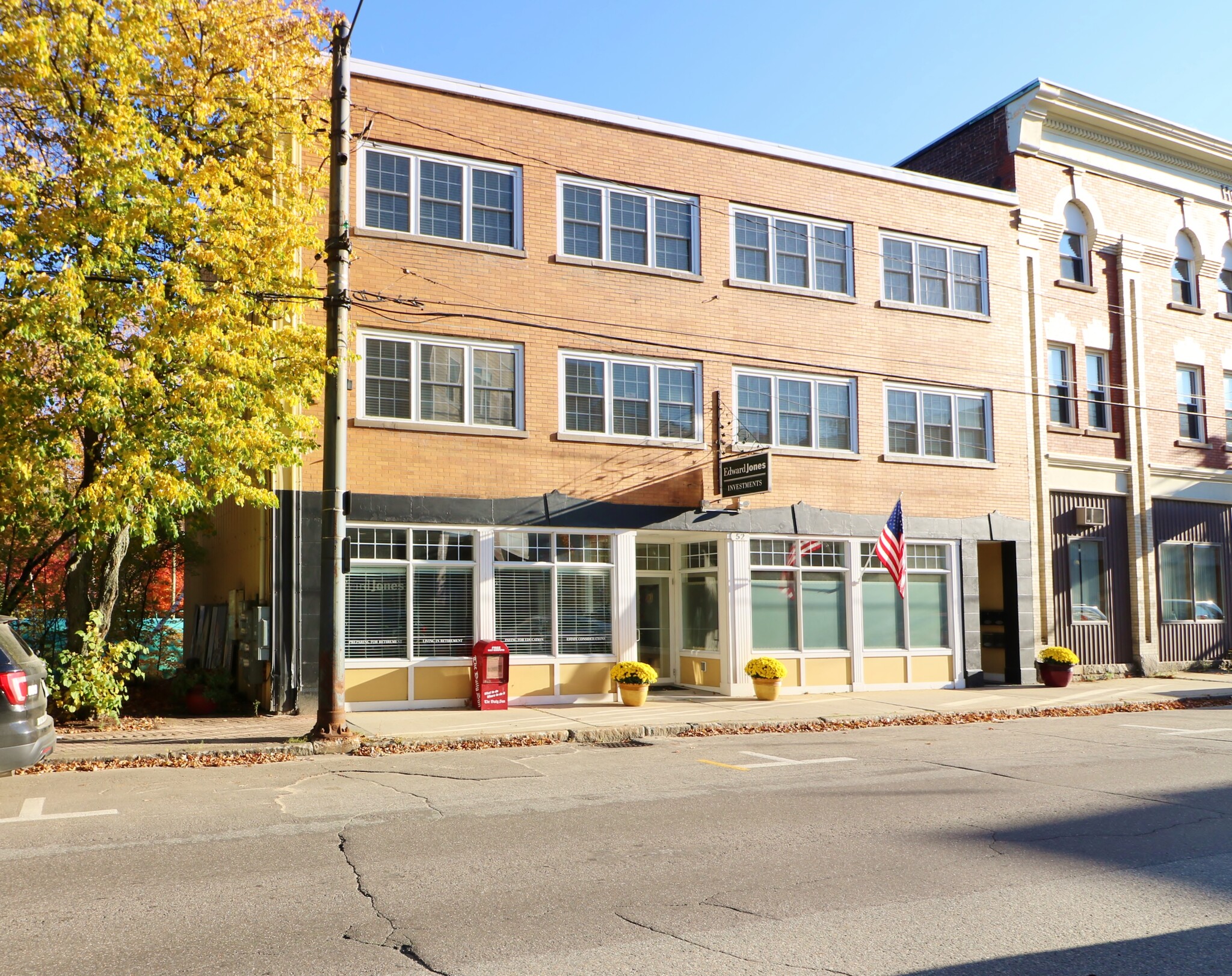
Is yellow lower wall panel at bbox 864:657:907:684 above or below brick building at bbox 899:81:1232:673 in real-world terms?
below

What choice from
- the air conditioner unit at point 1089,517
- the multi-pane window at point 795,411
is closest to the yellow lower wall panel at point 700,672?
the multi-pane window at point 795,411

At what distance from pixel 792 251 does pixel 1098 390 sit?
28.2 feet

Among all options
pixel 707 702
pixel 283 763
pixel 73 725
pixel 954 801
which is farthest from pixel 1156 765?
pixel 73 725

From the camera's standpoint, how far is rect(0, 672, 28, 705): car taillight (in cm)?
874

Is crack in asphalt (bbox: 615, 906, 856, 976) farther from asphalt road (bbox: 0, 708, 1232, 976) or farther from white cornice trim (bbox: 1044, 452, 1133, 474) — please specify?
white cornice trim (bbox: 1044, 452, 1133, 474)

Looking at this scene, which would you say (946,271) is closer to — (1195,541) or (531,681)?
(1195,541)

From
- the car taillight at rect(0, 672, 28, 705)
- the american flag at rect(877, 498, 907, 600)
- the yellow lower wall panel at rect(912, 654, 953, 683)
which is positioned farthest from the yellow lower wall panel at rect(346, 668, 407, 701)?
the yellow lower wall panel at rect(912, 654, 953, 683)

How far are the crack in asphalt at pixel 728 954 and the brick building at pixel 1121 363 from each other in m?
19.2

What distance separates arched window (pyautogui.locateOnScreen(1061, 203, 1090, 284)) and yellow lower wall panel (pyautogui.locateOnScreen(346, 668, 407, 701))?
17199 mm

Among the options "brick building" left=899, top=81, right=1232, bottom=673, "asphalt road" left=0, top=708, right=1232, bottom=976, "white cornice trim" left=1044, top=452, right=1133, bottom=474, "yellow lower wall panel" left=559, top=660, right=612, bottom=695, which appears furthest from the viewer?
"brick building" left=899, top=81, right=1232, bottom=673

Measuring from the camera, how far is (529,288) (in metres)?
18.5

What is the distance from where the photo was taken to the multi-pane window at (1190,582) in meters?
25.2

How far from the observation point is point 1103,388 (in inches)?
972

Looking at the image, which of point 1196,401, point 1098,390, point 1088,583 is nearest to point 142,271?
point 1088,583
